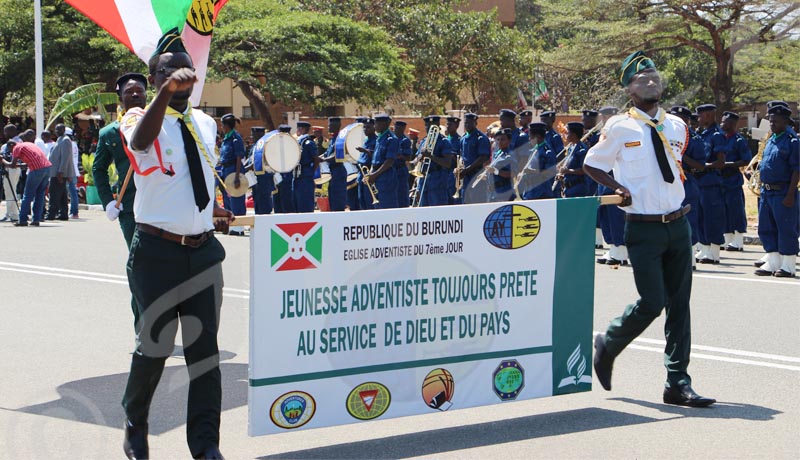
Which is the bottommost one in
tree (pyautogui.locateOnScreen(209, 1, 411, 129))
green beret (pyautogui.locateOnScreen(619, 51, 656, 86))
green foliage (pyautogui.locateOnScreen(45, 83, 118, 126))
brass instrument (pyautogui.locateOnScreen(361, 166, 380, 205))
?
brass instrument (pyautogui.locateOnScreen(361, 166, 380, 205))

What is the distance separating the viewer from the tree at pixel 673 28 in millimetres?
30000

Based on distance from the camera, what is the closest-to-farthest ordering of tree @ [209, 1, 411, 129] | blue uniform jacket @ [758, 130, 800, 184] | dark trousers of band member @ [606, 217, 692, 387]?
dark trousers of band member @ [606, 217, 692, 387] → blue uniform jacket @ [758, 130, 800, 184] → tree @ [209, 1, 411, 129]

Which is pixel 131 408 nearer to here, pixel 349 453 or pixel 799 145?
pixel 349 453

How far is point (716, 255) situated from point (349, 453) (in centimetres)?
972

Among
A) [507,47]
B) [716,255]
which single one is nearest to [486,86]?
[507,47]

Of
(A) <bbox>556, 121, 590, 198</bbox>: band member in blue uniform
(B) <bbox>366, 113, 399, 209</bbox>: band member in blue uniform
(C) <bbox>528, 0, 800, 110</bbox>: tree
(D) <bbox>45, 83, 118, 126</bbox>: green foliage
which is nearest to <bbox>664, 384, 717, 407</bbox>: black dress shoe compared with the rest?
(A) <bbox>556, 121, 590, 198</bbox>: band member in blue uniform

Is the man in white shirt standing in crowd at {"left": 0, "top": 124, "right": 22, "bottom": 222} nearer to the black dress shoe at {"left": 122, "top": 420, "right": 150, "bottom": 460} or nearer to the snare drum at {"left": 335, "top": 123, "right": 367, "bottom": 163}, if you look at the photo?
the snare drum at {"left": 335, "top": 123, "right": 367, "bottom": 163}

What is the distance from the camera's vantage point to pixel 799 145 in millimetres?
12156

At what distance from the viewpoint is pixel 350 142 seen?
1862cm

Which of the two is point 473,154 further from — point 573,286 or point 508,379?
point 508,379

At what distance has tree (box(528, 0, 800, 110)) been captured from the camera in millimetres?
30000

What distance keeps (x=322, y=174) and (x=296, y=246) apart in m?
14.9

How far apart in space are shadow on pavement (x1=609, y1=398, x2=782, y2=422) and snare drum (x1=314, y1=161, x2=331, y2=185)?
Result: 1306cm

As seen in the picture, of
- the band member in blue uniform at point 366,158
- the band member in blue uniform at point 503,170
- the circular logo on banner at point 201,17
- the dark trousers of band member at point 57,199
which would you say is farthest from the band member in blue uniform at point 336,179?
the circular logo on banner at point 201,17
